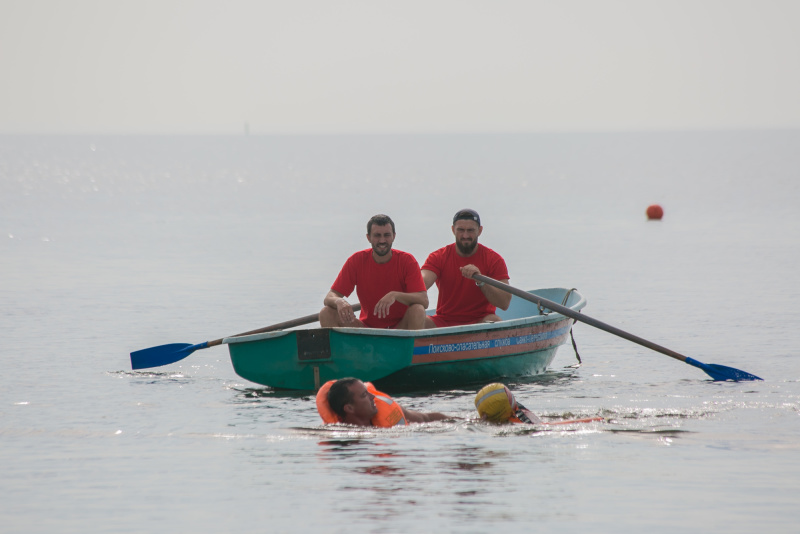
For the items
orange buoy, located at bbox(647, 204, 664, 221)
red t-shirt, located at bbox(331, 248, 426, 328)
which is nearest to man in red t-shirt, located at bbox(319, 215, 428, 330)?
red t-shirt, located at bbox(331, 248, 426, 328)

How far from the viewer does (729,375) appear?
1137cm

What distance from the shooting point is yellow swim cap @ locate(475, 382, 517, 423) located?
9031 mm

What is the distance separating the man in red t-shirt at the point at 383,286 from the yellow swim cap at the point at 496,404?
6.01ft

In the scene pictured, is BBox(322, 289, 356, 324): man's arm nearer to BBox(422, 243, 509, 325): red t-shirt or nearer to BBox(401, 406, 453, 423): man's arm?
BBox(422, 243, 509, 325): red t-shirt

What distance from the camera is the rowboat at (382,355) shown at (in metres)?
10.3

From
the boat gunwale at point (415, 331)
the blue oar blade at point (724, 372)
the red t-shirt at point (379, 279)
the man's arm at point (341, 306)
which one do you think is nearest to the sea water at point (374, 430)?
the blue oar blade at point (724, 372)

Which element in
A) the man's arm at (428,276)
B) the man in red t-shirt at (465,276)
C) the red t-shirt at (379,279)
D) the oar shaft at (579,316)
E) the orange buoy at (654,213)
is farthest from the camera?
the orange buoy at (654,213)

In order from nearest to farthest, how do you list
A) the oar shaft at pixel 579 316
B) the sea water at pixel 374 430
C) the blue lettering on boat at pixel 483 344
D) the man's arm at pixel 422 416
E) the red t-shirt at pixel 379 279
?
the sea water at pixel 374 430 < the man's arm at pixel 422 416 < the blue lettering on boat at pixel 483 344 < the red t-shirt at pixel 379 279 < the oar shaft at pixel 579 316

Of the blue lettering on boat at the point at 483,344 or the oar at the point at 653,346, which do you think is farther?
the oar at the point at 653,346

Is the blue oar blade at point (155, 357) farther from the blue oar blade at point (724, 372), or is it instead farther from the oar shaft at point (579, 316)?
the blue oar blade at point (724, 372)

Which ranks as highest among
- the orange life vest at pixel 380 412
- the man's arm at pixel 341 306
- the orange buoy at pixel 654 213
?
the orange buoy at pixel 654 213

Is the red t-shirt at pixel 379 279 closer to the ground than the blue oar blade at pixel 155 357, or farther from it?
farther from it

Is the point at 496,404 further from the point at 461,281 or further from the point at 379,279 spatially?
the point at 461,281

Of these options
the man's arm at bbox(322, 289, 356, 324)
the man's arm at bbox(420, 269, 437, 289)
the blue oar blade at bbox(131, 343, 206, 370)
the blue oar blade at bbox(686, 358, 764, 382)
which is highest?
the man's arm at bbox(420, 269, 437, 289)
